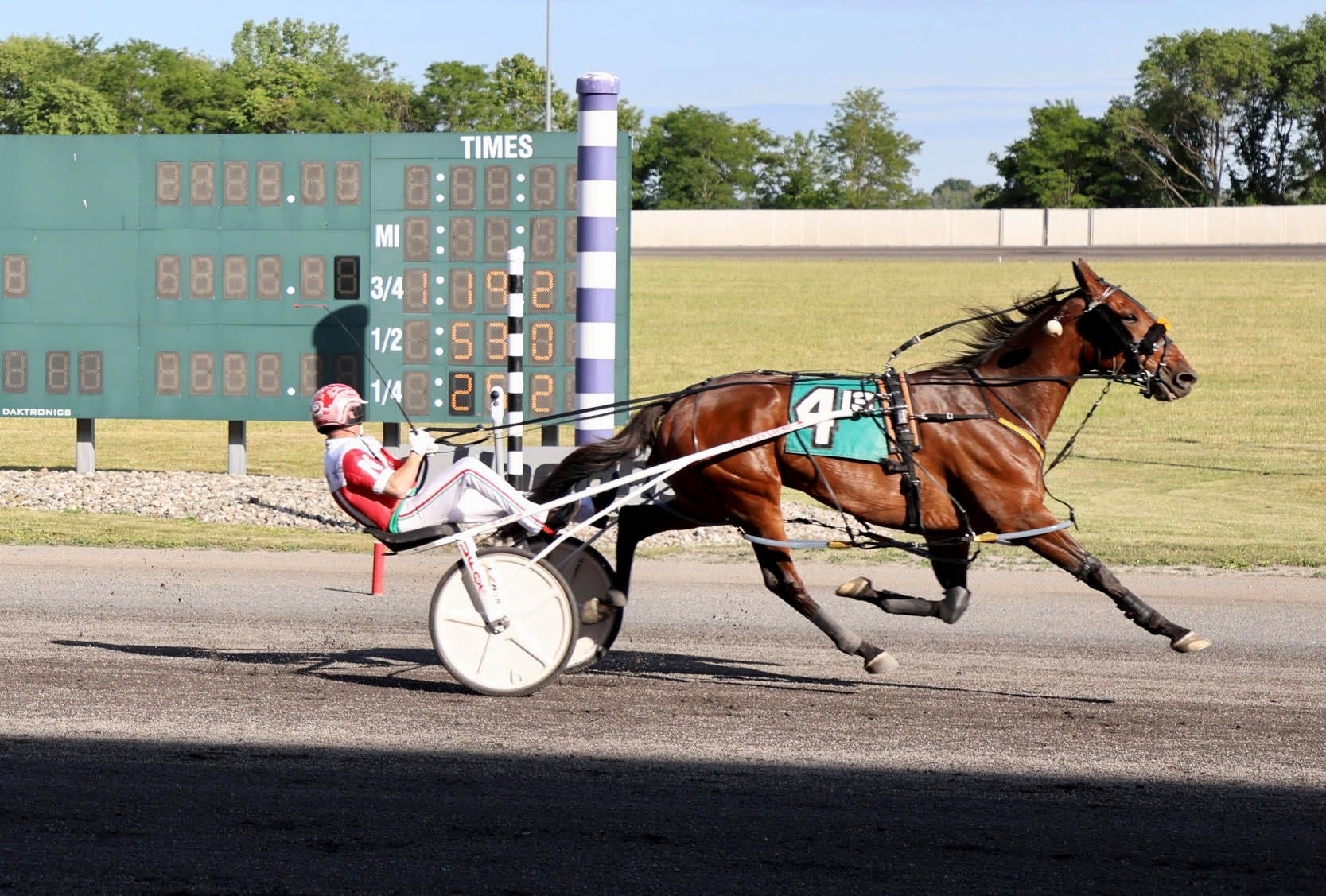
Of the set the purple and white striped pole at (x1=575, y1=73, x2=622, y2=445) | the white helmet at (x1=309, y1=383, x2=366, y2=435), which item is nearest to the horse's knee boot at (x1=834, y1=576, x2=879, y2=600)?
the white helmet at (x1=309, y1=383, x2=366, y2=435)

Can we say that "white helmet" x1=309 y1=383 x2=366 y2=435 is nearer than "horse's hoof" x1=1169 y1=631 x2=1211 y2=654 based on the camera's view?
No

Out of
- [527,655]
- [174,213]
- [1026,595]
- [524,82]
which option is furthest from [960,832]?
[524,82]

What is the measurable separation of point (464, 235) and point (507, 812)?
8998mm

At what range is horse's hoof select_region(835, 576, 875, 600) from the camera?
23.6ft

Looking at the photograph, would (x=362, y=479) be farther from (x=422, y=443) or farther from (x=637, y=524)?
(x=637, y=524)

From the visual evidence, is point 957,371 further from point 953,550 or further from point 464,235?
point 464,235

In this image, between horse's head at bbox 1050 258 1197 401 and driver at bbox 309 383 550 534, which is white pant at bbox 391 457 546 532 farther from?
horse's head at bbox 1050 258 1197 401

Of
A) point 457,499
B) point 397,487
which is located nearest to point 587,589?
point 457,499

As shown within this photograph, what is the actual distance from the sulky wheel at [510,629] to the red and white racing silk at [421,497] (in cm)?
21

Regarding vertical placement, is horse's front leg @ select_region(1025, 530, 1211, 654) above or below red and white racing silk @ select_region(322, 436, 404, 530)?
below

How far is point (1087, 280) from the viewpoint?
24.0 ft

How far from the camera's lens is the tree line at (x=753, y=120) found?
193 ft

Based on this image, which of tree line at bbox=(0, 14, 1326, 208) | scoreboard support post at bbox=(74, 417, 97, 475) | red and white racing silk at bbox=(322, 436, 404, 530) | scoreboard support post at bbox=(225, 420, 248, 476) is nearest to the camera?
red and white racing silk at bbox=(322, 436, 404, 530)

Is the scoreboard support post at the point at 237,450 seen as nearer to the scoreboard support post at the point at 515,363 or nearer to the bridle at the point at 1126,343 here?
the scoreboard support post at the point at 515,363
